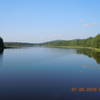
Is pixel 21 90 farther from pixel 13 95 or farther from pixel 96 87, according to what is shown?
pixel 96 87

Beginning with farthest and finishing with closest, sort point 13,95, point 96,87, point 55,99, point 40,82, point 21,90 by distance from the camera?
point 40,82, point 96,87, point 21,90, point 13,95, point 55,99

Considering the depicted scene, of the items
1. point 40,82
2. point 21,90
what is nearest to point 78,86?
point 40,82

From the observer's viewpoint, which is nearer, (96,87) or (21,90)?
(21,90)

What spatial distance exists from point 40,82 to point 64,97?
5642 mm

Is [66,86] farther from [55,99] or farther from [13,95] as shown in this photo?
[13,95]

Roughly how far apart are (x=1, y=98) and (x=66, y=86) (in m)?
7.30

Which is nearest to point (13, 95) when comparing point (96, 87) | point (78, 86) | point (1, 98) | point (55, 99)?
point (1, 98)

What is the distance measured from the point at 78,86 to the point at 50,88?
3.33 meters

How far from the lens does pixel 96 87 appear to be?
16.8 metres

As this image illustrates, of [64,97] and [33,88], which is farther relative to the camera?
[33,88]

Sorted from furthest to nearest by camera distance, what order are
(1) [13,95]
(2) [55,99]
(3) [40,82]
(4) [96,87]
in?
(3) [40,82] < (4) [96,87] < (1) [13,95] < (2) [55,99]

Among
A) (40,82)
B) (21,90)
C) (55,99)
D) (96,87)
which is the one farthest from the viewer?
(40,82)

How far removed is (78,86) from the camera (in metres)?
17.1

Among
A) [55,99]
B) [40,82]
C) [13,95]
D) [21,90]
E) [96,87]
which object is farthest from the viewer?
[40,82]
